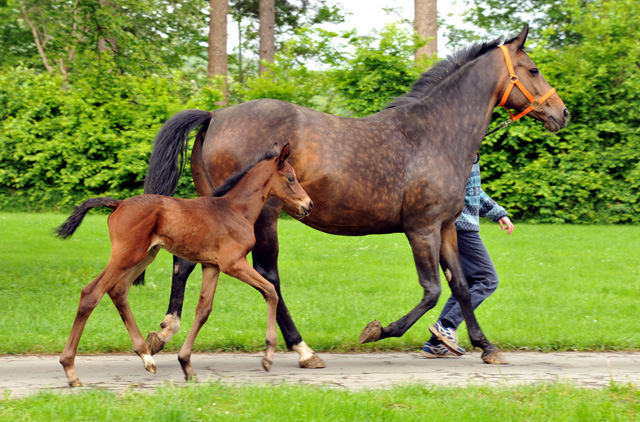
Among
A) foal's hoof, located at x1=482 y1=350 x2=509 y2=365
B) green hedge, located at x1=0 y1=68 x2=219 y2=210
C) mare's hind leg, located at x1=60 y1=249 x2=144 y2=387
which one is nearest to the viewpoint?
mare's hind leg, located at x1=60 y1=249 x2=144 y2=387

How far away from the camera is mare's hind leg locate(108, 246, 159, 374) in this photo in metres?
5.04

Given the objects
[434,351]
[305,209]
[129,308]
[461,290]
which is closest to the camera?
[129,308]

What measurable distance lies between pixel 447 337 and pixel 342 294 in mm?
2975

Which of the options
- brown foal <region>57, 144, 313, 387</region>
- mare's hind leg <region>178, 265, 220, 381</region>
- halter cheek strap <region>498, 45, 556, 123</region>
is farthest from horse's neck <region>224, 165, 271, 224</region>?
halter cheek strap <region>498, 45, 556, 123</region>

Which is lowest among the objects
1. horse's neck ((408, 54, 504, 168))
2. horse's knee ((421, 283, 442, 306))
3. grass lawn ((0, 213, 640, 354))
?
grass lawn ((0, 213, 640, 354))

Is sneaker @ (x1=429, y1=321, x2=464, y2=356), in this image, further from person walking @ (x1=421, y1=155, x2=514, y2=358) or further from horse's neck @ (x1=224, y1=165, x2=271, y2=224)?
horse's neck @ (x1=224, y1=165, x2=271, y2=224)

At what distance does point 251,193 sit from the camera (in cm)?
530

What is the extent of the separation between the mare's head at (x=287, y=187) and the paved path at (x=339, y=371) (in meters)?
1.31

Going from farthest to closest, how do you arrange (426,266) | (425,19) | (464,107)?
1. (425,19)
2. (464,107)
3. (426,266)

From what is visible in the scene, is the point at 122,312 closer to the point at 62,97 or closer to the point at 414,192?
the point at 414,192

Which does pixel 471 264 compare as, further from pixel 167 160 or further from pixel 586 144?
pixel 586 144

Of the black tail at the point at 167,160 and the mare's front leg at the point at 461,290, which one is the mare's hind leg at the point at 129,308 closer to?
the black tail at the point at 167,160

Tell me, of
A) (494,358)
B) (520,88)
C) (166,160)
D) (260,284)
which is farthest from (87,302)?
(520,88)

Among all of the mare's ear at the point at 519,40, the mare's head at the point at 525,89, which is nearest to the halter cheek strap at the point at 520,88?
the mare's head at the point at 525,89
